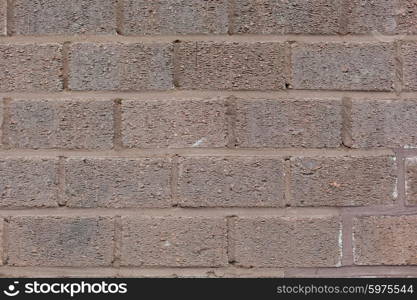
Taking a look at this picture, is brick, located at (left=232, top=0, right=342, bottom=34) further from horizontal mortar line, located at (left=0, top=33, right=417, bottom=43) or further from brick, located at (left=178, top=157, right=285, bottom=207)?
brick, located at (left=178, top=157, right=285, bottom=207)

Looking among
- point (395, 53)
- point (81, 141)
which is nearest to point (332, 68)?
point (395, 53)

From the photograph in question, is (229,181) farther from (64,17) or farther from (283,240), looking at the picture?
(64,17)

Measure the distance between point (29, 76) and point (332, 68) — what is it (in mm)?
1053

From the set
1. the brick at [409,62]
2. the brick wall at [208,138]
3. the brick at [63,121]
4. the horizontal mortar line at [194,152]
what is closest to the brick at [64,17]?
the brick wall at [208,138]

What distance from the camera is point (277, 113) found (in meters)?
1.89

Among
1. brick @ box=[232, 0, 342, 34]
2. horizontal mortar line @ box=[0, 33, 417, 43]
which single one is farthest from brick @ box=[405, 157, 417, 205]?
brick @ box=[232, 0, 342, 34]

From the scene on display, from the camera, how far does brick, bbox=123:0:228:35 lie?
1.90 meters

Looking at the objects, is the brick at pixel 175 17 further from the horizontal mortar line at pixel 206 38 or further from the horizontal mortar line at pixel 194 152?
the horizontal mortar line at pixel 194 152

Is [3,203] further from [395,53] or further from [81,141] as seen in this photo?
[395,53]

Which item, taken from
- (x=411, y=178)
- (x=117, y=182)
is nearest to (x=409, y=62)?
(x=411, y=178)

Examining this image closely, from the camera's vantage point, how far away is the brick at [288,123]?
6.20 ft

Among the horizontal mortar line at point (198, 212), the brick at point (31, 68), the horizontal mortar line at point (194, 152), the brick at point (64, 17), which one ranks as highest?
the brick at point (64, 17)

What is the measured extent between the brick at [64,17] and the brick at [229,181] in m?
0.56

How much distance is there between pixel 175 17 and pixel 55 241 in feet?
2.89
